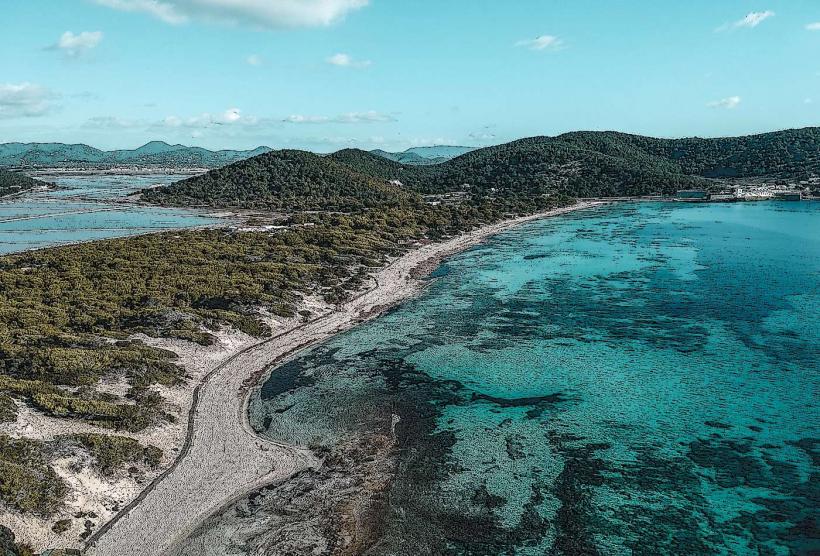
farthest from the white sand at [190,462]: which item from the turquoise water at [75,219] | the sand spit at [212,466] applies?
the turquoise water at [75,219]

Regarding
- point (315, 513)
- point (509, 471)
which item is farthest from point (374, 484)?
point (509, 471)

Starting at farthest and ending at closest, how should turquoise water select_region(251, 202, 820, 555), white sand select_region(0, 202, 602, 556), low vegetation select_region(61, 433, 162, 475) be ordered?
1. low vegetation select_region(61, 433, 162, 475)
2. turquoise water select_region(251, 202, 820, 555)
3. white sand select_region(0, 202, 602, 556)

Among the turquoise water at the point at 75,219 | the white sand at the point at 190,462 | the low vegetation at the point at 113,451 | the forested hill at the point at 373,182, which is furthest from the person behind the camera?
the forested hill at the point at 373,182

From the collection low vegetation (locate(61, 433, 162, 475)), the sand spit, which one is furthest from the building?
low vegetation (locate(61, 433, 162, 475))

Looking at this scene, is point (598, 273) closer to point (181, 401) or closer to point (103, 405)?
point (181, 401)

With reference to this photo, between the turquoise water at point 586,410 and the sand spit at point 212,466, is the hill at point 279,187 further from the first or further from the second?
the sand spit at point 212,466

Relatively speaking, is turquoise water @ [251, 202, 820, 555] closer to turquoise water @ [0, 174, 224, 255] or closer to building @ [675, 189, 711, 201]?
turquoise water @ [0, 174, 224, 255]
